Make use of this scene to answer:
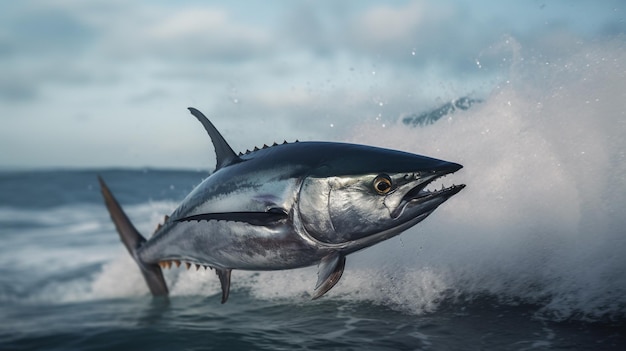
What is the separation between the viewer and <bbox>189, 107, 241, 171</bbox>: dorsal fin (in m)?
3.05

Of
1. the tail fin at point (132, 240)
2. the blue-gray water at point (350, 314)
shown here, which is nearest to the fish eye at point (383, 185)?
the blue-gray water at point (350, 314)

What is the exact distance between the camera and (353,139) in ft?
24.7

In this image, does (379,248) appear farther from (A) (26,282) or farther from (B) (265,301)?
(A) (26,282)

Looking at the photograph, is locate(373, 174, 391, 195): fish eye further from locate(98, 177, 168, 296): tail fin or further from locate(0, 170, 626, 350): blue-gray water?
locate(98, 177, 168, 296): tail fin

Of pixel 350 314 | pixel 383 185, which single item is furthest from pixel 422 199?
pixel 350 314

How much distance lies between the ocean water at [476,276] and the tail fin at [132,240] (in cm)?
40

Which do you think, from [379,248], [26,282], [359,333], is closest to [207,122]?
[359,333]

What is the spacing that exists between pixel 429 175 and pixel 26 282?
9265 mm

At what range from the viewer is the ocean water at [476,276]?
4.04 metres

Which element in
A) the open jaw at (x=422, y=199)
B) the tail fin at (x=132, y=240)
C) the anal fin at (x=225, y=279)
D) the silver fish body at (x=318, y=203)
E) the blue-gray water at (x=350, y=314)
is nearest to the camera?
the open jaw at (x=422, y=199)

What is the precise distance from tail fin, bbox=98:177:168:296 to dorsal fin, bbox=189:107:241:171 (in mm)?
1323

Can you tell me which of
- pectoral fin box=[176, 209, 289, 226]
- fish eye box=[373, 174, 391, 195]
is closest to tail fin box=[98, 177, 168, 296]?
pectoral fin box=[176, 209, 289, 226]

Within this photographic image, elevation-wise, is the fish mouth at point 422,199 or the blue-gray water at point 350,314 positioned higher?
the fish mouth at point 422,199

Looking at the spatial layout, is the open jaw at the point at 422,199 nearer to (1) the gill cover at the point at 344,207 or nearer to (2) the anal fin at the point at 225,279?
(1) the gill cover at the point at 344,207
